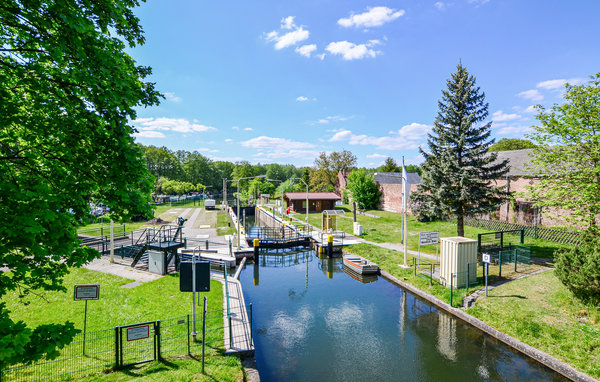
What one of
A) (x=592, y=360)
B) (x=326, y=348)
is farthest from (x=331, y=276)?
(x=592, y=360)

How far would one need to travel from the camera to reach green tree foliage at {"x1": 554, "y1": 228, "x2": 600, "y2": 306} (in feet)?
33.8

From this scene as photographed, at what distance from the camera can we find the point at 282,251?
87.4ft

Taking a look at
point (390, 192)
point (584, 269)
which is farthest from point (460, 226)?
point (390, 192)

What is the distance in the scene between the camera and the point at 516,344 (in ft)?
32.8

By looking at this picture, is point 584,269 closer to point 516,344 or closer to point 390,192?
point 516,344

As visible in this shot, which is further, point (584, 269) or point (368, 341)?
point (368, 341)

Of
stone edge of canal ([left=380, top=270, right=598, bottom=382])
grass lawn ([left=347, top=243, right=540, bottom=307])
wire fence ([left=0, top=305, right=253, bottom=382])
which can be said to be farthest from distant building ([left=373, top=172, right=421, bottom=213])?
wire fence ([left=0, top=305, right=253, bottom=382])

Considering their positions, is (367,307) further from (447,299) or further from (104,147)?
(104,147)

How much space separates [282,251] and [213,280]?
11.0m

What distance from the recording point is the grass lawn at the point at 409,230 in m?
21.3

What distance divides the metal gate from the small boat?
1303cm

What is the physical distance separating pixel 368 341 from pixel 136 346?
26.7ft

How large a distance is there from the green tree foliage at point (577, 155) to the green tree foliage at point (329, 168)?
57391 millimetres

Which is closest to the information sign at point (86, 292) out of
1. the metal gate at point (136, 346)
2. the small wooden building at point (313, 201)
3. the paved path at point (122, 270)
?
the metal gate at point (136, 346)
